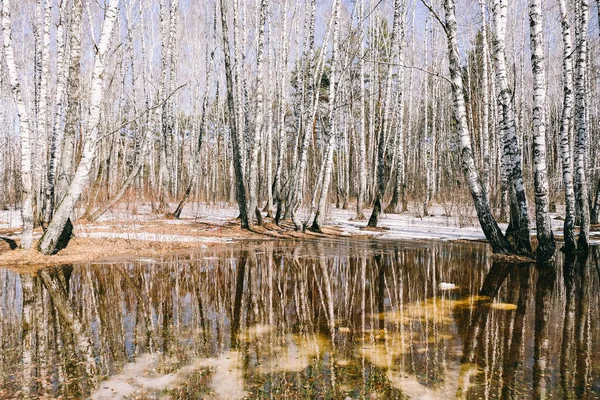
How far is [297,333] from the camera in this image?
146 inches

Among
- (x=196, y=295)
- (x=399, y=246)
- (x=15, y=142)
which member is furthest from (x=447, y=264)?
(x=15, y=142)

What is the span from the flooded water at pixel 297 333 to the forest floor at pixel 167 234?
1.24m

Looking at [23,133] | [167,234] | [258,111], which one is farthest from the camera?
[258,111]

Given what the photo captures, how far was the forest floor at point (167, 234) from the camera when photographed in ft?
26.1

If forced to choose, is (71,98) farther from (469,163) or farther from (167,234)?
(469,163)

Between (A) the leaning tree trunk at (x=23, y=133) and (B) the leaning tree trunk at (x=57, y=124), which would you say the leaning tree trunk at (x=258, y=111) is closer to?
(B) the leaning tree trunk at (x=57, y=124)

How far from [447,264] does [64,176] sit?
29.8 ft

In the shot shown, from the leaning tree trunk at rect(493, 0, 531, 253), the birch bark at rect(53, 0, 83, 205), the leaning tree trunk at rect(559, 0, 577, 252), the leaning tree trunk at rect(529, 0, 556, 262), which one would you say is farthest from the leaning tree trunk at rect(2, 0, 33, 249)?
the leaning tree trunk at rect(559, 0, 577, 252)

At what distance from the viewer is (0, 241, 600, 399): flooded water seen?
267 centimetres

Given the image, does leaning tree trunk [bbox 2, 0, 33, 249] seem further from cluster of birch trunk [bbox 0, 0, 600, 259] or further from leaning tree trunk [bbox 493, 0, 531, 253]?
leaning tree trunk [bbox 493, 0, 531, 253]

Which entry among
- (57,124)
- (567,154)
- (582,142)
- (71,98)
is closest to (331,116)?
(567,154)

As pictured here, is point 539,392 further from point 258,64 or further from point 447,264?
point 258,64

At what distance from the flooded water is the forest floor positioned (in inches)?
48.9

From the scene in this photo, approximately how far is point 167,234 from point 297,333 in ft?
28.2
